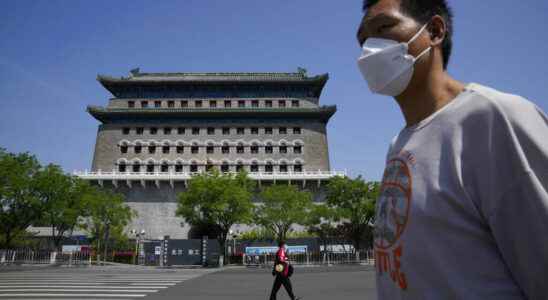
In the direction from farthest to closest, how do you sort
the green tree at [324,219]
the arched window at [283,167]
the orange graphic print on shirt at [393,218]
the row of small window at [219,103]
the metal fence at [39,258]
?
the row of small window at [219,103] → the arched window at [283,167] → the green tree at [324,219] → the metal fence at [39,258] → the orange graphic print on shirt at [393,218]

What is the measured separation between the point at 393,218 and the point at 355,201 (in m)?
32.9

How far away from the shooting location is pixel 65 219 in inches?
1255

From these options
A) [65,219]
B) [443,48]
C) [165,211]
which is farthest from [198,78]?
[443,48]

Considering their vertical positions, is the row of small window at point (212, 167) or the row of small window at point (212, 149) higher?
the row of small window at point (212, 149)

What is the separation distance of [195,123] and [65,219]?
20608mm

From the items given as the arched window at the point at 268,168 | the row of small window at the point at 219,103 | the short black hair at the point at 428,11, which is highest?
the row of small window at the point at 219,103

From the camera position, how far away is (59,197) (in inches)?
1256

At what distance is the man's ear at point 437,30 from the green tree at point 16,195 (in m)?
35.0

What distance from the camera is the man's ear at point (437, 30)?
1432mm

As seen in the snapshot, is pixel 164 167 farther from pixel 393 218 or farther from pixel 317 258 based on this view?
pixel 393 218

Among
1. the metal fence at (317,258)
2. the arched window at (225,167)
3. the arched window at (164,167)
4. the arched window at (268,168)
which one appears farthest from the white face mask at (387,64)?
the arched window at (164,167)

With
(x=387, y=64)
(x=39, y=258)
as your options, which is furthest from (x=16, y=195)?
(x=387, y=64)

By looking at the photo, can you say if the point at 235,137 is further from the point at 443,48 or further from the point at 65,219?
the point at 443,48

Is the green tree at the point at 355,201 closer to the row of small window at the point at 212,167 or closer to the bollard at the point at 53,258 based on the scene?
the row of small window at the point at 212,167
